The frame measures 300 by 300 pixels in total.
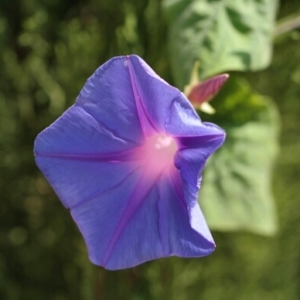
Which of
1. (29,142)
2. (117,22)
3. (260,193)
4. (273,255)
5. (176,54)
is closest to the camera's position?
(176,54)

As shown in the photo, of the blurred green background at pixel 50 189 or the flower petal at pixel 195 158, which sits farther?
the blurred green background at pixel 50 189

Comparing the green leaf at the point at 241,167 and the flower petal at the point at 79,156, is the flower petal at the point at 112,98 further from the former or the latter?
the green leaf at the point at 241,167

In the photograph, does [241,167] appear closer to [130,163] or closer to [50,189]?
[130,163]

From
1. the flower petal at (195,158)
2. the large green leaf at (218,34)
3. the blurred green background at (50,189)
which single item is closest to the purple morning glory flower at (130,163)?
the flower petal at (195,158)

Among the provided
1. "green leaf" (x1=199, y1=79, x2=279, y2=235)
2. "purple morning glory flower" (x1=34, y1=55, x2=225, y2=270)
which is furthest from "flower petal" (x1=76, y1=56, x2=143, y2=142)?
"green leaf" (x1=199, y1=79, x2=279, y2=235)

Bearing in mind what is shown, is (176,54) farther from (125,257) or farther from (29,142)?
(29,142)

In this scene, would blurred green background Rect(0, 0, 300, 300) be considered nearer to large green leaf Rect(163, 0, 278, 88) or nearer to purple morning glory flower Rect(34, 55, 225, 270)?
large green leaf Rect(163, 0, 278, 88)

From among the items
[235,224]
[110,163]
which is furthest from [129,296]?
[110,163]
